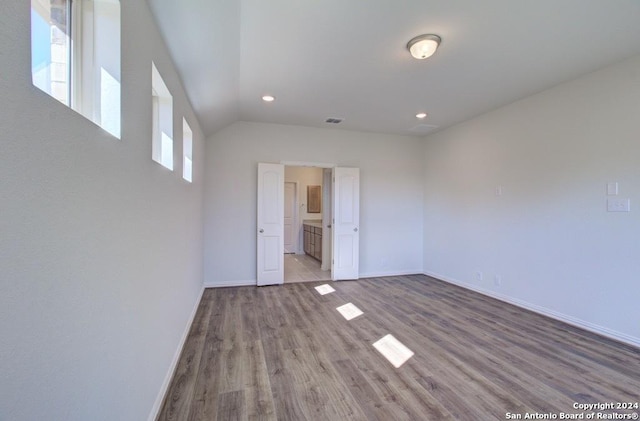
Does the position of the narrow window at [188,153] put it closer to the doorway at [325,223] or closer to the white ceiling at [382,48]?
the white ceiling at [382,48]

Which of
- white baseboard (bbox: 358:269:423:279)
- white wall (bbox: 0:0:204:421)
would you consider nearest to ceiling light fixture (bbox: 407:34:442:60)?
white wall (bbox: 0:0:204:421)

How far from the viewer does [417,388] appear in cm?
205

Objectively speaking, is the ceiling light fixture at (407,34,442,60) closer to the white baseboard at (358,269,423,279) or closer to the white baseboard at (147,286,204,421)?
the white baseboard at (147,286,204,421)

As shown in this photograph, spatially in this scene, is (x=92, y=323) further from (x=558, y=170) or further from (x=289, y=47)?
(x=558, y=170)

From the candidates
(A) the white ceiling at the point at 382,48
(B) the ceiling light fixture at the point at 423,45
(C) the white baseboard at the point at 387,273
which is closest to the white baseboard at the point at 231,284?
(C) the white baseboard at the point at 387,273

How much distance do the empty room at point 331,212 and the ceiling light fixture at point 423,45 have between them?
0.02 metres

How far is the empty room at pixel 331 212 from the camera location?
0.83 m

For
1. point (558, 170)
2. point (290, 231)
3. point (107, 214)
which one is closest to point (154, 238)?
point (107, 214)

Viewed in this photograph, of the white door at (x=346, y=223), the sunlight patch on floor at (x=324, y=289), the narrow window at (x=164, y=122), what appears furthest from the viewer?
the white door at (x=346, y=223)

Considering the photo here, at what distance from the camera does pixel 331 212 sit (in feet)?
17.8

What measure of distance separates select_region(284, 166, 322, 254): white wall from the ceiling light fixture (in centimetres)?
596

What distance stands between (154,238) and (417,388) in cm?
207

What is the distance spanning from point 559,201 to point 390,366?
283 centimetres

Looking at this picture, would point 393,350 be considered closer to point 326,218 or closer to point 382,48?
point 382,48
